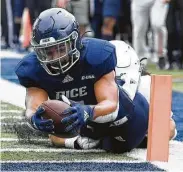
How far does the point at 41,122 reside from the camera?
5.03 metres

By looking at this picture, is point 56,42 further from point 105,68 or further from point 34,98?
point 34,98

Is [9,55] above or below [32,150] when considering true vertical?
below

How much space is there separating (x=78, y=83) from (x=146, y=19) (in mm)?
6946

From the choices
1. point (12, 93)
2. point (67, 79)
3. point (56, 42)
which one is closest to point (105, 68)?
point (67, 79)

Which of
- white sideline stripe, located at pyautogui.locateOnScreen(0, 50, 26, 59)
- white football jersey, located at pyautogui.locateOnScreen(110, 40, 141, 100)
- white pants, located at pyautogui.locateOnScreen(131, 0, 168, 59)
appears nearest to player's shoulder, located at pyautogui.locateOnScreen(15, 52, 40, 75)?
white football jersey, located at pyautogui.locateOnScreen(110, 40, 141, 100)

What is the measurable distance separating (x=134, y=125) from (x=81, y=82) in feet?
1.64

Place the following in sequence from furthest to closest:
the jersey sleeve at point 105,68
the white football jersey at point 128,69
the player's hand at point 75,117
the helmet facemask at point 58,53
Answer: the white football jersey at point 128,69
the jersey sleeve at point 105,68
the helmet facemask at point 58,53
the player's hand at point 75,117

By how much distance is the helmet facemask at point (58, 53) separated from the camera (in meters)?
5.14

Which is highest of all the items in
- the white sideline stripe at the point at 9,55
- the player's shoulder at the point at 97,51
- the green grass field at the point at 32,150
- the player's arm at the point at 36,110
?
the player's shoulder at the point at 97,51

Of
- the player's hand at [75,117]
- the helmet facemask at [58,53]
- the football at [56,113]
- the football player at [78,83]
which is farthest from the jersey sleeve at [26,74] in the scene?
the player's hand at [75,117]

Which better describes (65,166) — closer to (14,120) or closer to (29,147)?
(29,147)

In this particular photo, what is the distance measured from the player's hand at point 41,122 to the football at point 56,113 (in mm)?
21

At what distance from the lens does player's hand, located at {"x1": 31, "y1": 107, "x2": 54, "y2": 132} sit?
5.02 meters

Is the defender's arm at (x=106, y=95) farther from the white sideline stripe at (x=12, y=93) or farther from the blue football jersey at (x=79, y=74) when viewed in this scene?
the white sideline stripe at (x=12, y=93)
